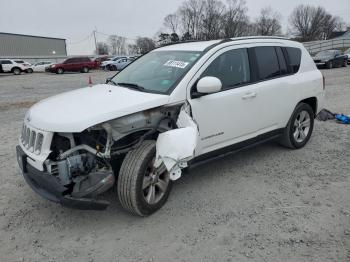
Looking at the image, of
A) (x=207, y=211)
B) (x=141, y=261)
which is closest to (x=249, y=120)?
(x=207, y=211)

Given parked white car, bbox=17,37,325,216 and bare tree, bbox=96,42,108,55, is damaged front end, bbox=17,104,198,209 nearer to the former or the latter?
parked white car, bbox=17,37,325,216

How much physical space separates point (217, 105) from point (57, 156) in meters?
1.89

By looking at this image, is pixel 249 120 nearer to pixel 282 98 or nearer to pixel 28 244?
pixel 282 98

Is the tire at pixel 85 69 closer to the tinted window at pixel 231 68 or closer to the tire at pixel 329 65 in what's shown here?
the tire at pixel 329 65

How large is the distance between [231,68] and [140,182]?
78.1 inches

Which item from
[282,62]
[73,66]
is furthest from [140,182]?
[73,66]

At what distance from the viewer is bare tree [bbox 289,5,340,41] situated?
8200cm

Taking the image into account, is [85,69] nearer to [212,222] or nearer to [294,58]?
[294,58]

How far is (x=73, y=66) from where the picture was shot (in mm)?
34156

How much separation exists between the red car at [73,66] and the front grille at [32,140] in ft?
105

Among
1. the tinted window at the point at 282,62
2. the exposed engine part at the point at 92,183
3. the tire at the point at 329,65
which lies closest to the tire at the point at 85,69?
the tire at the point at 329,65

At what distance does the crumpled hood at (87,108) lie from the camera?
314cm

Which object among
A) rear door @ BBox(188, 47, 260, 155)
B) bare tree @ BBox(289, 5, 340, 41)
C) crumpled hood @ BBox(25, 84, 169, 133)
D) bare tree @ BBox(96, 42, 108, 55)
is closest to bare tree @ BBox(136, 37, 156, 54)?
bare tree @ BBox(96, 42, 108, 55)

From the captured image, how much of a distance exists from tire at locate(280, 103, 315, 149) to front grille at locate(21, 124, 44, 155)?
3605 mm
